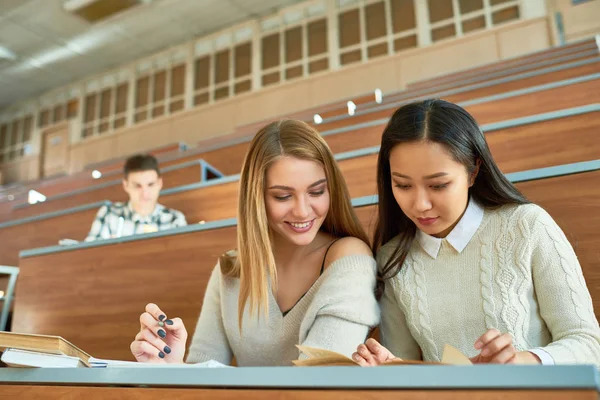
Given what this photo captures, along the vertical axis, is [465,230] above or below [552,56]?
below

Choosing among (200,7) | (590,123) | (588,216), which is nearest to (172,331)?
(588,216)

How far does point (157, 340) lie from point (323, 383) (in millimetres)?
256

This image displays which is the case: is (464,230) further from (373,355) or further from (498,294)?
(373,355)

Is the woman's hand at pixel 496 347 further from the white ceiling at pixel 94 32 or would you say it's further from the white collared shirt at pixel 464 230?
the white ceiling at pixel 94 32

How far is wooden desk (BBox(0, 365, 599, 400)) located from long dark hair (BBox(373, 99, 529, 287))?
0.92ft

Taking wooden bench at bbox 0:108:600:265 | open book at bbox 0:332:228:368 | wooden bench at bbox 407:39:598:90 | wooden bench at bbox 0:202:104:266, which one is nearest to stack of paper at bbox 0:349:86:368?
open book at bbox 0:332:228:368

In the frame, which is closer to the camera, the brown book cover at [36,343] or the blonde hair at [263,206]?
the brown book cover at [36,343]

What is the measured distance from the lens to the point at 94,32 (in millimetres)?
A: 2768

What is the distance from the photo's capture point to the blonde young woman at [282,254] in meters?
0.51

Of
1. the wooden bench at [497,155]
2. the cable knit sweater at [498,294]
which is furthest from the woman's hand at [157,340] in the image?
the wooden bench at [497,155]

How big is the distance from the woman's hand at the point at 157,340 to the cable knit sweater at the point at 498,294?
0.61 feet

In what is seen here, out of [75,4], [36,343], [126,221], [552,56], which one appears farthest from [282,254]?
[75,4]

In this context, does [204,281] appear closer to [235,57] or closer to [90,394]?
[90,394]

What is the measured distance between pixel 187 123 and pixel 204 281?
7.41 feet
